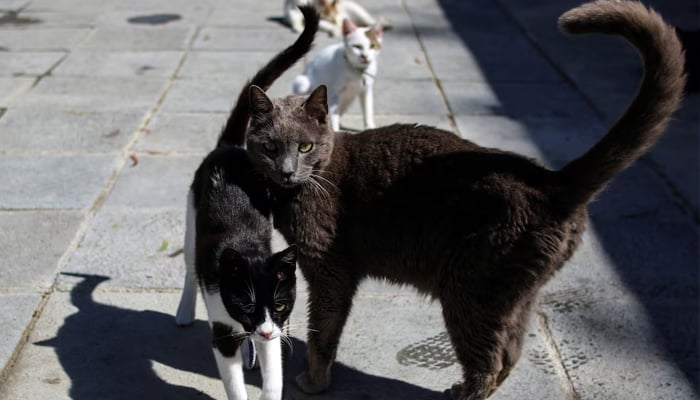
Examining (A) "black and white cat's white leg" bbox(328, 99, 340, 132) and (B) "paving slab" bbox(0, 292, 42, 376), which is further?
(A) "black and white cat's white leg" bbox(328, 99, 340, 132)

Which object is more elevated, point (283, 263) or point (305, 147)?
point (305, 147)

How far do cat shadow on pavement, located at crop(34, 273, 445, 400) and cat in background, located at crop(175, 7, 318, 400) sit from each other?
15cm

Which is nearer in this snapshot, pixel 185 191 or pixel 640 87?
pixel 640 87

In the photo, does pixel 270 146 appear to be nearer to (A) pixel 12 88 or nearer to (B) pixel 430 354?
(B) pixel 430 354

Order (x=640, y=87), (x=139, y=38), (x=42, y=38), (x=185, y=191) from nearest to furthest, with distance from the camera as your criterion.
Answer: (x=640, y=87), (x=185, y=191), (x=42, y=38), (x=139, y=38)

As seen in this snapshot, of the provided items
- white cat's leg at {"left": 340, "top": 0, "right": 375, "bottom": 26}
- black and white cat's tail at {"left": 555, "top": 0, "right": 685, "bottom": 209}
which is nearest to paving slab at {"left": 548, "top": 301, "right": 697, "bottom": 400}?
black and white cat's tail at {"left": 555, "top": 0, "right": 685, "bottom": 209}

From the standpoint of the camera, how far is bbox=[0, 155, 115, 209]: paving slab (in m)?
5.00

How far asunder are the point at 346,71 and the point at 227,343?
3.41 metres

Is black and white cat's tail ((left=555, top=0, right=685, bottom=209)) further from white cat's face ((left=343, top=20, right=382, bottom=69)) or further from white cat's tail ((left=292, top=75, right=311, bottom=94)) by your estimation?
white cat's tail ((left=292, top=75, right=311, bottom=94))

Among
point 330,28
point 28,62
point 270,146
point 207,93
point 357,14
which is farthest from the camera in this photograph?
point 357,14

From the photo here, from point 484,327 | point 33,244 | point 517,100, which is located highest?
point 484,327

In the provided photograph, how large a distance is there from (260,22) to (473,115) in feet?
12.7

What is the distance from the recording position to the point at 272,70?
379cm

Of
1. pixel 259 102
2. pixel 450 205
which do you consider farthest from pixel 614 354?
pixel 259 102
